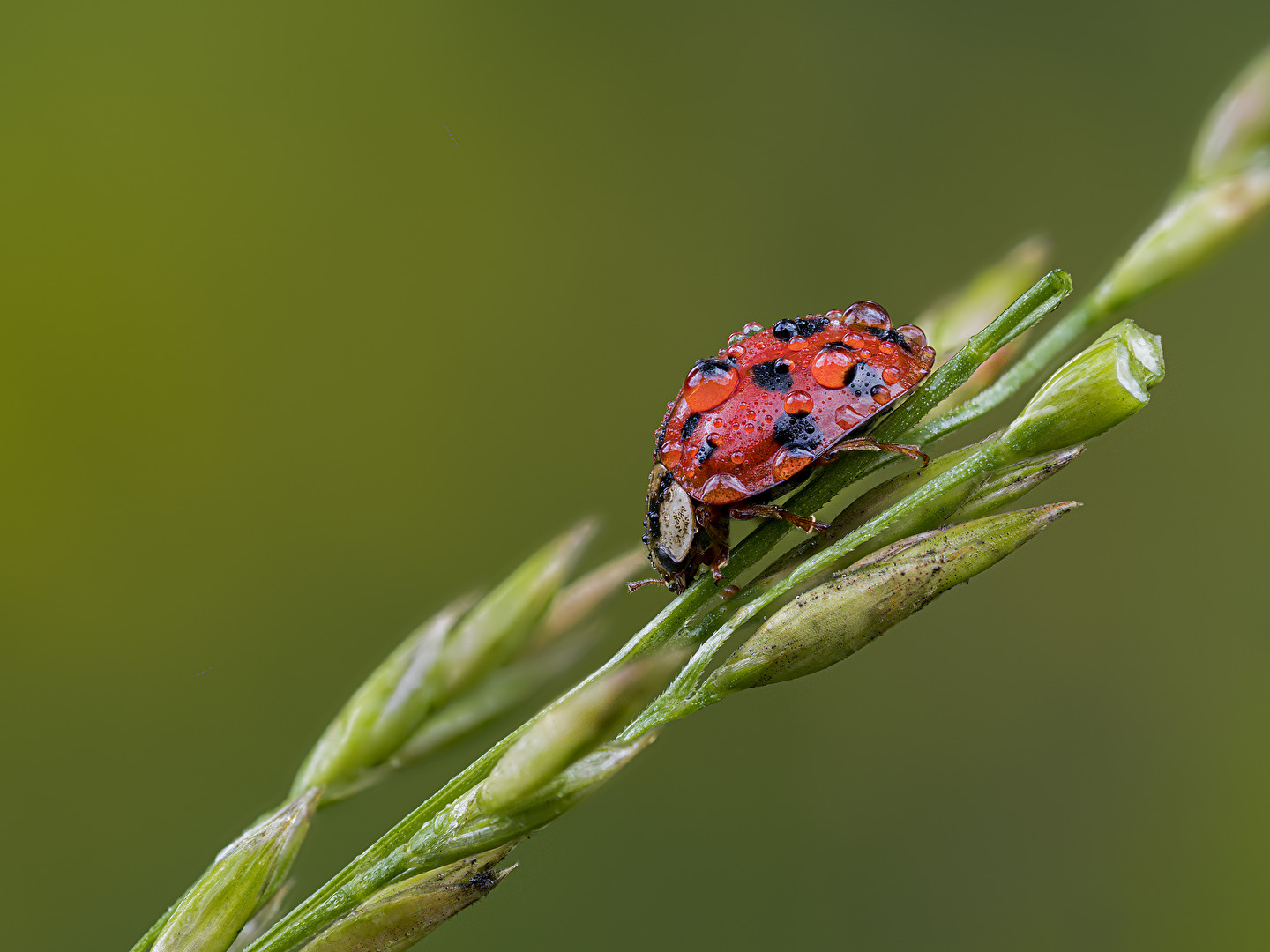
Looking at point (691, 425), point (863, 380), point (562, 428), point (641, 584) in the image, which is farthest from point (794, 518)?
point (562, 428)

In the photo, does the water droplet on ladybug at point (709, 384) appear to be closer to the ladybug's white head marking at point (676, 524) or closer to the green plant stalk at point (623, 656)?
the ladybug's white head marking at point (676, 524)

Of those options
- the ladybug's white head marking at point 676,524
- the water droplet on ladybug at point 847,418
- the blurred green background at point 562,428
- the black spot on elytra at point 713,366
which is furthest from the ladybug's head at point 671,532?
the blurred green background at point 562,428

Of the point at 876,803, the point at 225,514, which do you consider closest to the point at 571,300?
the point at 225,514

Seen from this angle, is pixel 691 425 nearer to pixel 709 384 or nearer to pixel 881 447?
pixel 709 384

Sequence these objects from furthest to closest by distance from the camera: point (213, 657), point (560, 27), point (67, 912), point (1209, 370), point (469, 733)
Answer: point (560, 27)
point (1209, 370)
point (213, 657)
point (67, 912)
point (469, 733)

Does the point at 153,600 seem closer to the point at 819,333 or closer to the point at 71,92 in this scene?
the point at 71,92

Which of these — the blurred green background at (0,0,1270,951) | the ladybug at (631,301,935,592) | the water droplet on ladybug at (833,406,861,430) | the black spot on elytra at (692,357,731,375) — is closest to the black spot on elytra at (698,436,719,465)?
the ladybug at (631,301,935,592)
